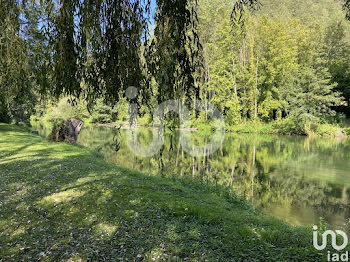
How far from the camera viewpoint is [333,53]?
4381 centimetres

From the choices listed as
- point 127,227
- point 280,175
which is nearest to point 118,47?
point 127,227

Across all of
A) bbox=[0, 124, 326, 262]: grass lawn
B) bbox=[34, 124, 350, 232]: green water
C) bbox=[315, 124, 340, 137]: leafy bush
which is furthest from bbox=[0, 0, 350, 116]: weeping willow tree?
bbox=[315, 124, 340, 137]: leafy bush

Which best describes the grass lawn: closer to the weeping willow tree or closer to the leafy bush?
the weeping willow tree

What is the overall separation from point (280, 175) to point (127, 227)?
1112cm

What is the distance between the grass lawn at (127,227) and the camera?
4.24 meters

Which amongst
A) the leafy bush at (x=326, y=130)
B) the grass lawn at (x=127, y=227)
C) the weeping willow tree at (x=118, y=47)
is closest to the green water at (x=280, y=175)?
the grass lawn at (x=127, y=227)

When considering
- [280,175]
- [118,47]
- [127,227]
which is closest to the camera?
[118,47]

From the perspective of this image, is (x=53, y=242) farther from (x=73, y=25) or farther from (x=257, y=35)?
(x=257, y=35)

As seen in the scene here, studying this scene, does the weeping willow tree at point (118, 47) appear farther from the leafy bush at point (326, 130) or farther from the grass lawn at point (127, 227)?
the leafy bush at point (326, 130)

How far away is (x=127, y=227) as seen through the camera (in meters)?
5.16

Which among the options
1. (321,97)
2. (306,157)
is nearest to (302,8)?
(321,97)

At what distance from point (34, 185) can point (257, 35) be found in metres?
37.3

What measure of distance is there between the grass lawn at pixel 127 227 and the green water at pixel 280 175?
1655 mm

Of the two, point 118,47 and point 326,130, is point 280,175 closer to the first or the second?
point 118,47
